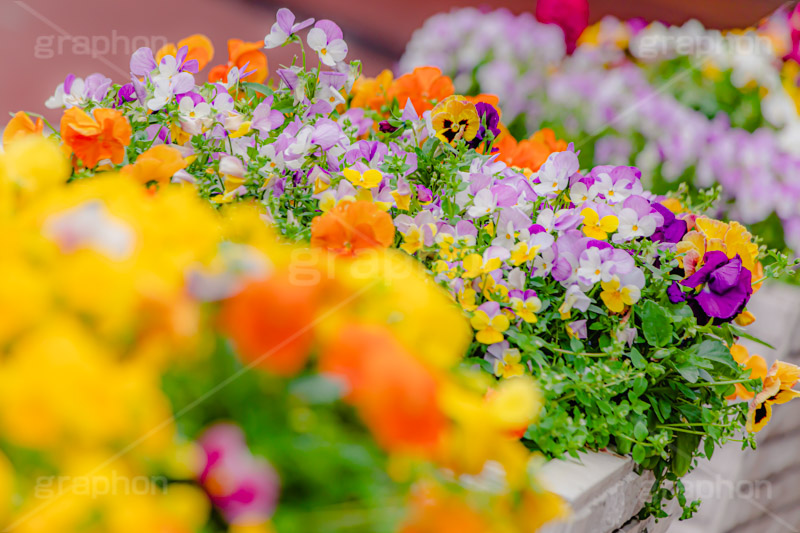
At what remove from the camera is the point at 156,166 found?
0.58 meters

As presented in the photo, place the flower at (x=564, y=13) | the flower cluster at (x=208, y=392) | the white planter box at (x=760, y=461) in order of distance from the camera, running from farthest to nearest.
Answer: the flower at (x=564, y=13) < the white planter box at (x=760, y=461) < the flower cluster at (x=208, y=392)

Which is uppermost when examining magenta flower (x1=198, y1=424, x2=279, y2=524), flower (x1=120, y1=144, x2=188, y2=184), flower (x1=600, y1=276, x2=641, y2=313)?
magenta flower (x1=198, y1=424, x2=279, y2=524)

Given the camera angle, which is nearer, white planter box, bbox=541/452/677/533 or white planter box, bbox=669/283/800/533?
white planter box, bbox=541/452/677/533

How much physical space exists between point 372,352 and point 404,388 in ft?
0.07

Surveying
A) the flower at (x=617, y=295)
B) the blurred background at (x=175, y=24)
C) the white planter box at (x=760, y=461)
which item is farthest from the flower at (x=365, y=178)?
the blurred background at (x=175, y=24)

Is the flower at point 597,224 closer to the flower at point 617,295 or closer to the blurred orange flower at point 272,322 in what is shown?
the flower at point 617,295

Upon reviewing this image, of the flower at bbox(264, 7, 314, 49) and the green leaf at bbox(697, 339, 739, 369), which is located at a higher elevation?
the flower at bbox(264, 7, 314, 49)

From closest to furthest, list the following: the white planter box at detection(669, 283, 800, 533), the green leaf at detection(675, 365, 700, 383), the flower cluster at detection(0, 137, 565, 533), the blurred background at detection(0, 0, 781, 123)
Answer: the flower cluster at detection(0, 137, 565, 533), the green leaf at detection(675, 365, 700, 383), the white planter box at detection(669, 283, 800, 533), the blurred background at detection(0, 0, 781, 123)

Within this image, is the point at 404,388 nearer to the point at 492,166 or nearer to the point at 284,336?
the point at 284,336

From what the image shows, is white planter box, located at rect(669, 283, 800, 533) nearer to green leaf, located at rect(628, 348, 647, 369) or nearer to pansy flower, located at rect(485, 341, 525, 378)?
green leaf, located at rect(628, 348, 647, 369)

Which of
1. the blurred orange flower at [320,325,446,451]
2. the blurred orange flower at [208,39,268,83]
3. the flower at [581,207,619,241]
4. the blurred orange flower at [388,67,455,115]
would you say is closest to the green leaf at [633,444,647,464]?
the flower at [581,207,619,241]

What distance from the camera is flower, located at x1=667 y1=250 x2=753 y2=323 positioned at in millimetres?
680

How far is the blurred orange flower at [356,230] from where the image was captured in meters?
0.56

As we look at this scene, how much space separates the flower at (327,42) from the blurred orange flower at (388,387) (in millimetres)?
581
